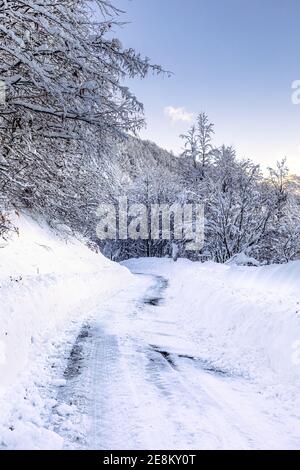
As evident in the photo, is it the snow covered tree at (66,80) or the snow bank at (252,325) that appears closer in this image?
the snow covered tree at (66,80)

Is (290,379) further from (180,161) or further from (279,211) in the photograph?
(180,161)

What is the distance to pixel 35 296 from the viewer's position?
976cm

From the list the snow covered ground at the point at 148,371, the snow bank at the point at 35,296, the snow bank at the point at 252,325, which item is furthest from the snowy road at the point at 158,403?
the snow bank at the point at 35,296

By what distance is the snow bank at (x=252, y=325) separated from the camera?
7.07 metres

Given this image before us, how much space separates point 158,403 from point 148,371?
1.43 metres

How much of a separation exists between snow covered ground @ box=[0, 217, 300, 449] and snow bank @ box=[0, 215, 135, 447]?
0.04 metres

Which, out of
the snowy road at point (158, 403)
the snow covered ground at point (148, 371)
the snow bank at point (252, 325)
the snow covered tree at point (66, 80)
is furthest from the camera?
the snow bank at point (252, 325)

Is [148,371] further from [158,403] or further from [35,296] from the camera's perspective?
[35,296]

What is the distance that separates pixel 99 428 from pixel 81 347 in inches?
147

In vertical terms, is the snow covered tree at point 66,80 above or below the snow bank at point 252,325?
above

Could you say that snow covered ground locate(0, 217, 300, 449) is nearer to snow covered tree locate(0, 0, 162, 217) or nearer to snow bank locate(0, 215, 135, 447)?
snow bank locate(0, 215, 135, 447)

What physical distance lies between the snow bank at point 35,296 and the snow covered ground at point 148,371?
0.04 meters

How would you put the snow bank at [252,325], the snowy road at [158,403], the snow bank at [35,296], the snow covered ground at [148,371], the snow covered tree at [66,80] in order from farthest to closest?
the snow bank at [252,325] → the snow bank at [35,296] → the snow covered tree at [66,80] → the snow covered ground at [148,371] → the snowy road at [158,403]

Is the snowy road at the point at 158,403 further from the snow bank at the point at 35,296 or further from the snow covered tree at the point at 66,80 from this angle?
the snow covered tree at the point at 66,80
